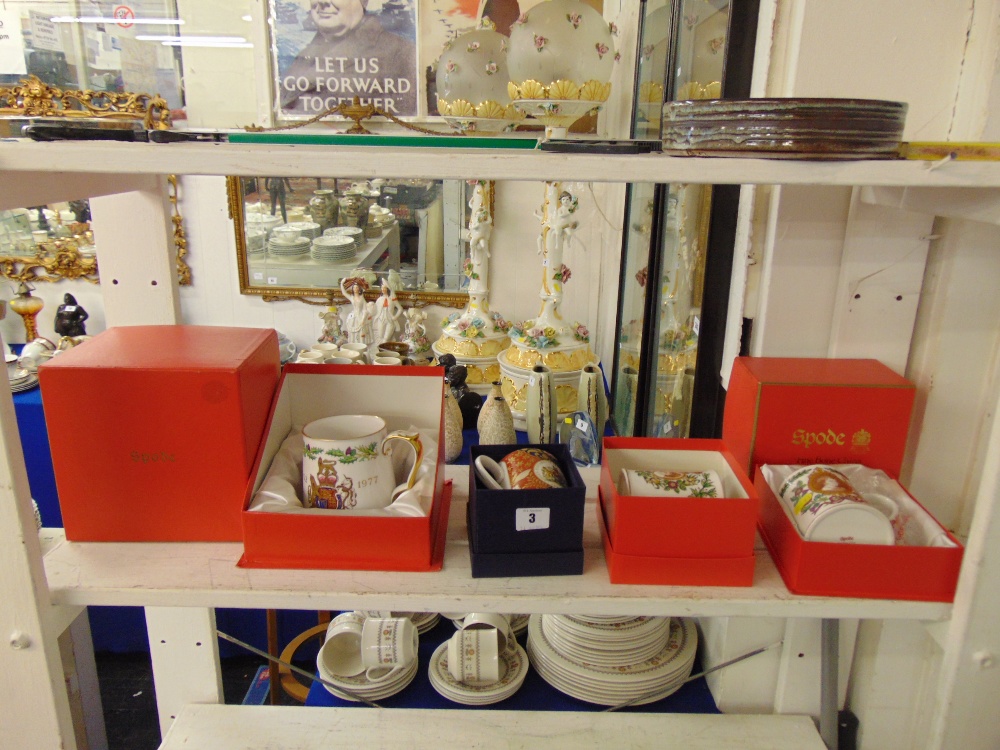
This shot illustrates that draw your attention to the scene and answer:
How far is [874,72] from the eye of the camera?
0.78 metres

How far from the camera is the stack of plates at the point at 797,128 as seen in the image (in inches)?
22.2

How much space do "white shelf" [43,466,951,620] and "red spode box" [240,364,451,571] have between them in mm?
15

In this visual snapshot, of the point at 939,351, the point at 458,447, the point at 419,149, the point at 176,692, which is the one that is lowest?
the point at 176,692

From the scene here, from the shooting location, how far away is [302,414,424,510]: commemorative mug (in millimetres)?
740

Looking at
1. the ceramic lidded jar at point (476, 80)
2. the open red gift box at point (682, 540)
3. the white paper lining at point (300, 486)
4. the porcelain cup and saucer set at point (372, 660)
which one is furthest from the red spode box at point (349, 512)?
the ceramic lidded jar at point (476, 80)

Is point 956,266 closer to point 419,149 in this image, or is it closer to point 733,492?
point 733,492

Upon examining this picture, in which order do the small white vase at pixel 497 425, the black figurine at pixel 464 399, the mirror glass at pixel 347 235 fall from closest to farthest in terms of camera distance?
the small white vase at pixel 497 425 → the black figurine at pixel 464 399 → the mirror glass at pixel 347 235

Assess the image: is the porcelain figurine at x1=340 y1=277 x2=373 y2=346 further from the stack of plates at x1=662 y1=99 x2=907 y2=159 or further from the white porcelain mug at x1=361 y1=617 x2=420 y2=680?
the stack of plates at x1=662 y1=99 x2=907 y2=159

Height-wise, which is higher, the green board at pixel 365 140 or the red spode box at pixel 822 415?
the green board at pixel 365 140

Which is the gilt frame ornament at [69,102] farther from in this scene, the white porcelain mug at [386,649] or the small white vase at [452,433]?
the white porcelain mug at [386,649]

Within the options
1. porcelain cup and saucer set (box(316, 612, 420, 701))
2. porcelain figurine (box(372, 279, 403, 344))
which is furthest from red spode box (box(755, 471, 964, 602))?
porcelain figurine (box(372, 279, 403, 344))

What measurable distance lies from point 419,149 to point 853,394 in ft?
→ 1.70

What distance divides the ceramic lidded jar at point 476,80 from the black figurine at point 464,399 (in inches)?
30.7

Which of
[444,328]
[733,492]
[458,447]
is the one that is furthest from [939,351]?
[444,328]
